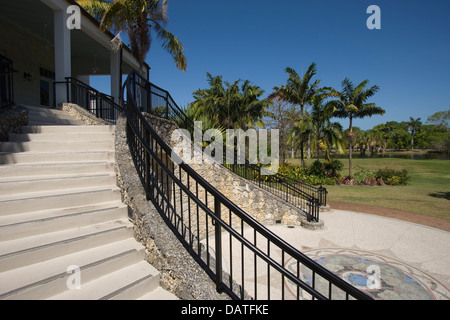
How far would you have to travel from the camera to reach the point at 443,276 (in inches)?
204

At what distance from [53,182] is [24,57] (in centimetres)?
1116

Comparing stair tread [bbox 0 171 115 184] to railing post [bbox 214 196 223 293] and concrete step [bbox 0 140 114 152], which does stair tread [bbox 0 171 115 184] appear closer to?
concrete step [bbox 0 140 114 152]

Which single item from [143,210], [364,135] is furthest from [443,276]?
[364,135]

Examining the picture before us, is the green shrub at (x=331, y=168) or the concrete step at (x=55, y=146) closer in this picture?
the concrete step at (x=55, y=146)

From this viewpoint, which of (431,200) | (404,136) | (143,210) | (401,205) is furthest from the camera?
(404,136)

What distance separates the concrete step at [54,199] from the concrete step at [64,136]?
5.98 ft

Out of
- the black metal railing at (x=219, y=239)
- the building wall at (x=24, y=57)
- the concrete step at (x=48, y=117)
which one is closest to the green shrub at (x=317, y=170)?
the black metal railing at (x=219, y=239)

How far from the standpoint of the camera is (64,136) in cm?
462

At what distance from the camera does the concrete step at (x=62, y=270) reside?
6.53ft

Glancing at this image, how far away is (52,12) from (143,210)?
1026 centimetres

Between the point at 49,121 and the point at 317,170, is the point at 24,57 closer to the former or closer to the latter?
the point at 49,121

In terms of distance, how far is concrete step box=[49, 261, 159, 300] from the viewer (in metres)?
2.13
